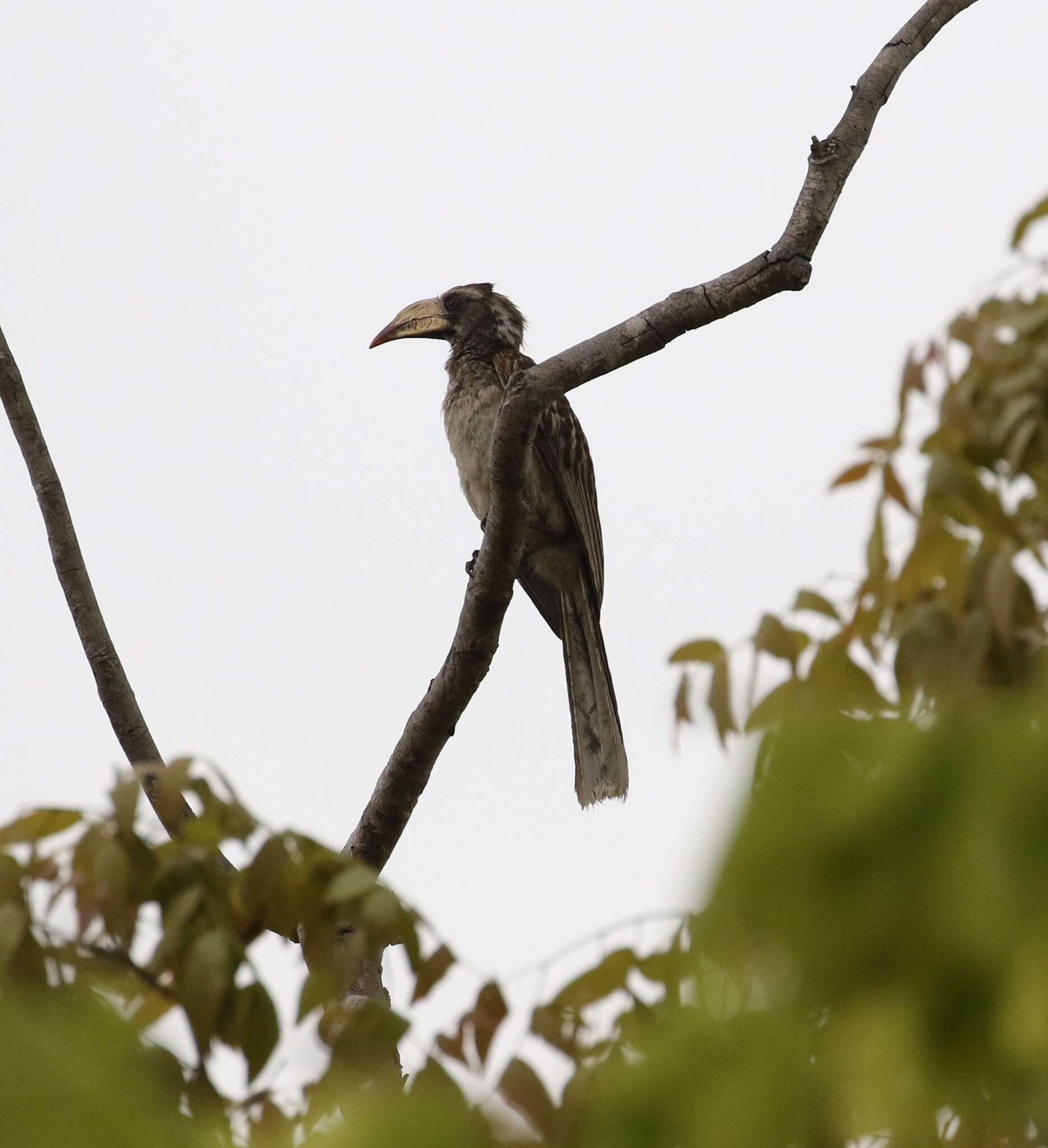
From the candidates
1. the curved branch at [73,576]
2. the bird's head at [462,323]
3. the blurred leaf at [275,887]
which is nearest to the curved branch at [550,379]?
the curved branch at [73,576]

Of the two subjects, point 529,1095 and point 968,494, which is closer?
point 529,1095

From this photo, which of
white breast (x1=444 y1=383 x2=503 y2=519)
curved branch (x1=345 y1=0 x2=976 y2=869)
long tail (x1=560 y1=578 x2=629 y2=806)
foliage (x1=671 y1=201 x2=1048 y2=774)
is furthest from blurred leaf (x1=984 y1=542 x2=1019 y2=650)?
white breast (x1=444 y1=383 x2=503 y2=519)

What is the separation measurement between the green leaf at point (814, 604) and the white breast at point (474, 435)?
3.91m

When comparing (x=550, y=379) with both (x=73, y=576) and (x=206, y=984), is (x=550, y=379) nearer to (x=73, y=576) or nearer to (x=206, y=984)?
(x=73, y=576)

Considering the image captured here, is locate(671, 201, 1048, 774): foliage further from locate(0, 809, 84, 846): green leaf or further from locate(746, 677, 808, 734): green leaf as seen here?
locate(0, 809, 84, 846): green leaf

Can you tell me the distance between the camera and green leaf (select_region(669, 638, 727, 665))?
6.25 ft

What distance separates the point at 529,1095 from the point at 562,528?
447cm

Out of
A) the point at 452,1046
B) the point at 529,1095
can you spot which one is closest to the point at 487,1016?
the point at 452,1046

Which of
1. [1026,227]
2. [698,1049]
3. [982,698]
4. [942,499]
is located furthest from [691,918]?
[1026,227]

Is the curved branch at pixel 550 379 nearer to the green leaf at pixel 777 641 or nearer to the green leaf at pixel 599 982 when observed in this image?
the green leaf at pixel 777 641

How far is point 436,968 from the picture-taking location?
1626 millimetres

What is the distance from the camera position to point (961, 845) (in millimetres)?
618

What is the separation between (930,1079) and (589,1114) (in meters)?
0.33

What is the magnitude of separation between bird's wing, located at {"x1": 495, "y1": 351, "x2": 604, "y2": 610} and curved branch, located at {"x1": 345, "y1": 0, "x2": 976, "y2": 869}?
188 cm
